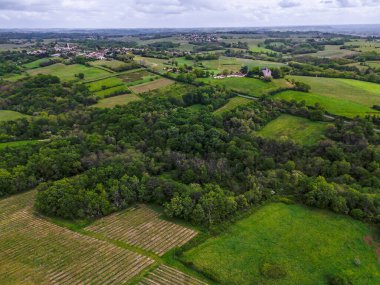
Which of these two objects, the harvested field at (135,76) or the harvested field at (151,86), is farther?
the harvested field at (135,76)

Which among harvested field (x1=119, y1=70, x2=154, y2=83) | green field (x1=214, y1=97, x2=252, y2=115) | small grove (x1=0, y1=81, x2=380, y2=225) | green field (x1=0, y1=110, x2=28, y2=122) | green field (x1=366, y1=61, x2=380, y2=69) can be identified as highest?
green field (x1=366, y1=61, x2=380, y2=69)

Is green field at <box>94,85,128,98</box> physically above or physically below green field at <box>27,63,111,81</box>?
below

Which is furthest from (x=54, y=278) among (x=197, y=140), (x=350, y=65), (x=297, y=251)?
(x=350, y=65)

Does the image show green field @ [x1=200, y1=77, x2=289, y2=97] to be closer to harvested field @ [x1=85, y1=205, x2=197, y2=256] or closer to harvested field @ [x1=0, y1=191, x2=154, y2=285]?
harvested field @ [x1=85, y1=205, x2=197, y2=256]

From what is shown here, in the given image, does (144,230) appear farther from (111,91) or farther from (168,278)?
(111,91)

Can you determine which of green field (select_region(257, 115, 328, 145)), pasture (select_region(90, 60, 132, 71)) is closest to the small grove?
green field (select_region(257, 115, 328, 145))

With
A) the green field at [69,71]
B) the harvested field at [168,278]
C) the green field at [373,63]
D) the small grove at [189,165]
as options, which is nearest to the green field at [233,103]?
the small grove at [189,165]

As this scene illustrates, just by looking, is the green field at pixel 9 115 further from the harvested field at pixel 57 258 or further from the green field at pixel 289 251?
the green field at pixel 289 251

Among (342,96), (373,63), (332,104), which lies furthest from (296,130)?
(373,63)
